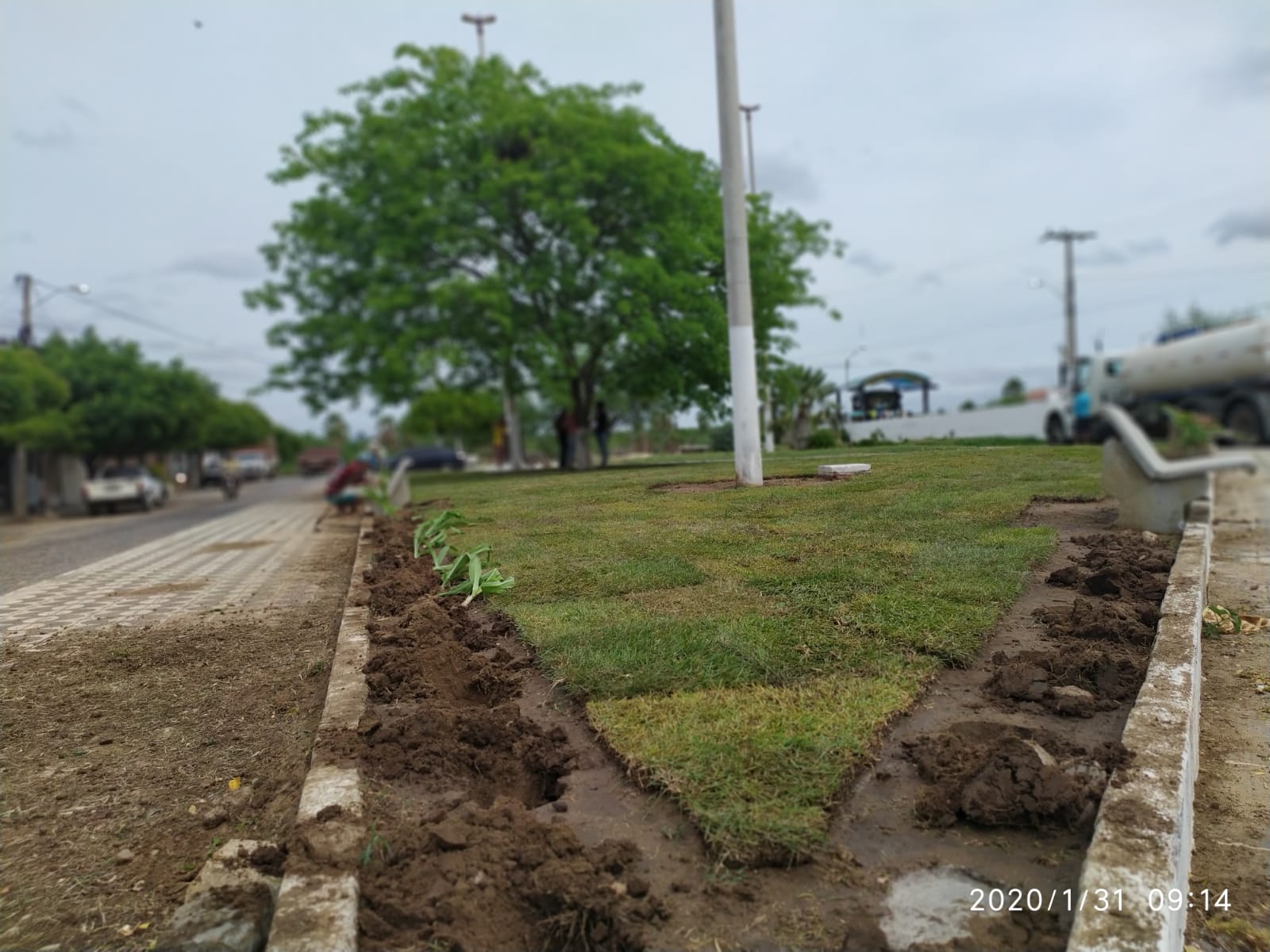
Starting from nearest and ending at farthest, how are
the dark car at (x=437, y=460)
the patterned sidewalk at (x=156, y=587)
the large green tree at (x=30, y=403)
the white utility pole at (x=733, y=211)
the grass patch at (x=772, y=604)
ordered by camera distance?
the grass patch at (x=772, y=604) < the patterned sidewalk at (x=156, y=587) < the white utility pole at (x=733, y=211) < the large green tree at (x=30, y=403) < the dark car at (x=437, y=460)

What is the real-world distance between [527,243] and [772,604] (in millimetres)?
13310

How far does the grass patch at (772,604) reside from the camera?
284cm

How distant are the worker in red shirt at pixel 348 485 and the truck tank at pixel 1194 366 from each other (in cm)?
1356

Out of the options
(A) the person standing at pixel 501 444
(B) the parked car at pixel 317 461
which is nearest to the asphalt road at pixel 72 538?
(A) the person standing at pixel 501 444

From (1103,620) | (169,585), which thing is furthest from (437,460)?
(1103,620)

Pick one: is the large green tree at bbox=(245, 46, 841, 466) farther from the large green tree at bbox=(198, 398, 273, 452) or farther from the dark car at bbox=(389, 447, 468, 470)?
the large green tree at bbox=(198, 398, 273, 452)

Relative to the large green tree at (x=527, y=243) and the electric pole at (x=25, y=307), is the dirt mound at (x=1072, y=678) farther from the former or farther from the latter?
the electric pole at (x=25, y=307)

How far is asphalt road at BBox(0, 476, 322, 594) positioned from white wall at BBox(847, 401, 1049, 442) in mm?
7815

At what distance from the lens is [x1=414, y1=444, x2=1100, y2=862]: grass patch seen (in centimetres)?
284

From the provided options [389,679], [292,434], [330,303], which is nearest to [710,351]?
[389,679]

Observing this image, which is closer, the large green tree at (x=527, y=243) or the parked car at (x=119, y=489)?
the large green tree at (x=527, y=243)

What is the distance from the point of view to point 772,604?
14.8 ft

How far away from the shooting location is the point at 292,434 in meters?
116

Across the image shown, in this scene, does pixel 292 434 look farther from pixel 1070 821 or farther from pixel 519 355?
pixel 1070 821
